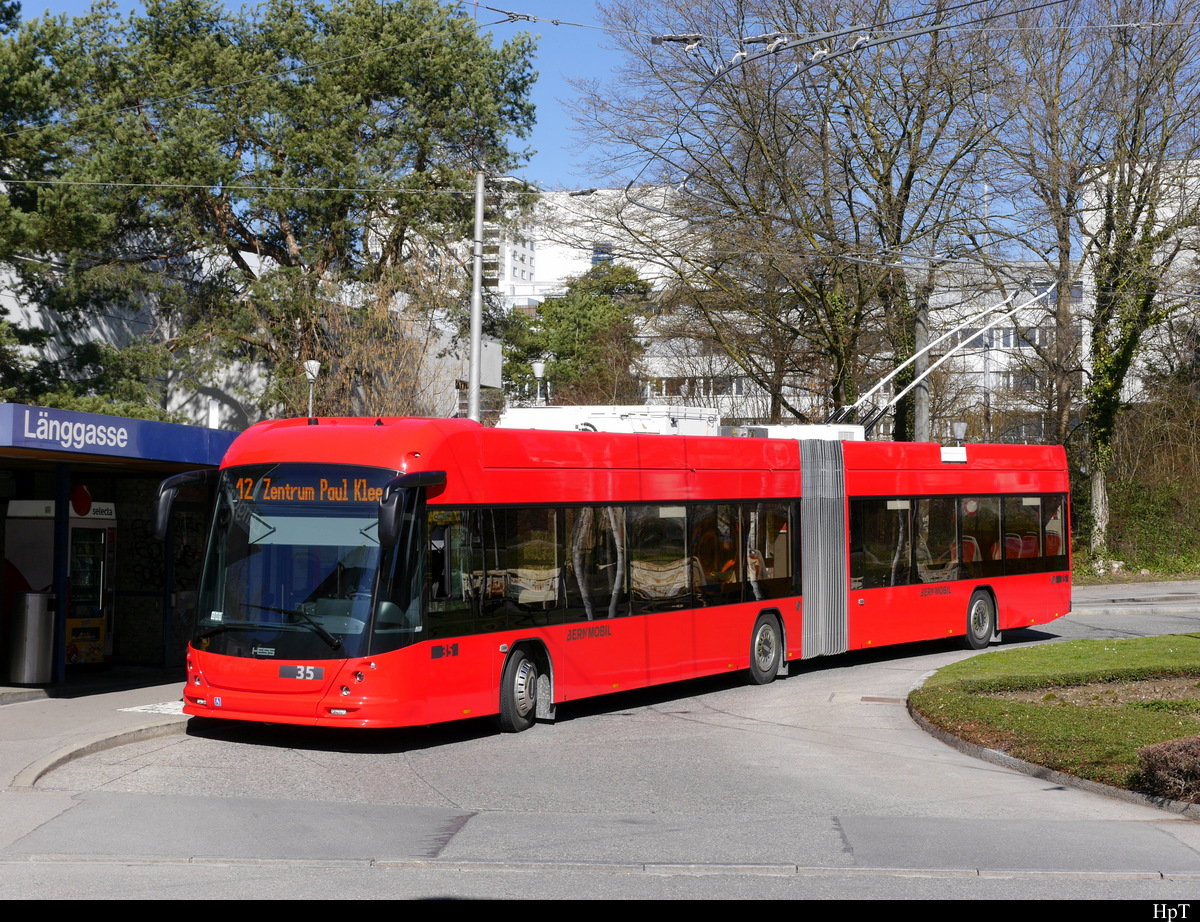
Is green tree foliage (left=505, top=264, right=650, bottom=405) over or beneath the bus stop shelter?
over

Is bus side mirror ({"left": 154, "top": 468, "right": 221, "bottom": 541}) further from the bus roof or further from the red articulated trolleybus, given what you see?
the bus roof

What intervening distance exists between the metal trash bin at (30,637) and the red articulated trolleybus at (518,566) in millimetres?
2641

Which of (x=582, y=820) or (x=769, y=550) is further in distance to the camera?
(x=769, y=550)

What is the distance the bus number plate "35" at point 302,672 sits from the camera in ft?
36.0

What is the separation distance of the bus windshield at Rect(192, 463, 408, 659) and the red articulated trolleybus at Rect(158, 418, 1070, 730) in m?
0.02

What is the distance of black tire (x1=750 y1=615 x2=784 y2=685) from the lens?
1638 cm

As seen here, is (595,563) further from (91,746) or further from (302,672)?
(91,746)

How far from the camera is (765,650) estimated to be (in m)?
16.7

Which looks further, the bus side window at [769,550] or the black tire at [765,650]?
the black tire at [765,650]

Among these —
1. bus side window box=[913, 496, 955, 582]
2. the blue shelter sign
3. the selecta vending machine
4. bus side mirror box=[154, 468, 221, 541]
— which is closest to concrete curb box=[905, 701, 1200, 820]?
bus side window box=[913, 496, 955, 582]

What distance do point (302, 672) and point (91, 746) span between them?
1.79m

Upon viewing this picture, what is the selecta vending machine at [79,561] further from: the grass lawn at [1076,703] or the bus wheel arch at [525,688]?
the grass lawn at [1076,703]

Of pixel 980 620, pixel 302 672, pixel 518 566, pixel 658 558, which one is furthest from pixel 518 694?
pixel 980 620

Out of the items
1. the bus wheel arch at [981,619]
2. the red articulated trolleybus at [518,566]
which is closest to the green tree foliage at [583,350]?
the bus wheel arch at [981,619]
